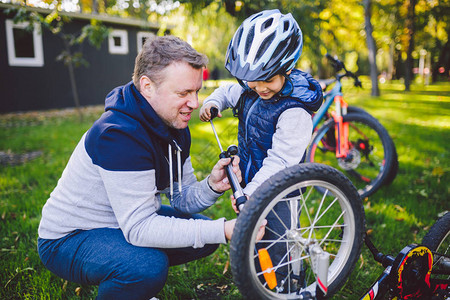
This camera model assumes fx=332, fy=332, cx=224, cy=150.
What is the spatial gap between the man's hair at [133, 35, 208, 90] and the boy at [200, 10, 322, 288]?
268 mm

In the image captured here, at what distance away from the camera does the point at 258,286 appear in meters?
1.39

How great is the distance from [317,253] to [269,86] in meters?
0.94

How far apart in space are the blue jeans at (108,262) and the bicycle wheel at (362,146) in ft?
8.64

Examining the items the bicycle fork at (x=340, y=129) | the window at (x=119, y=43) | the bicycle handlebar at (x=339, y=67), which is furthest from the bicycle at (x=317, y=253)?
the window at (x=119, y=43)

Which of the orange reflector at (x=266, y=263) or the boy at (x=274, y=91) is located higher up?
the boy at (x=274, y=91)

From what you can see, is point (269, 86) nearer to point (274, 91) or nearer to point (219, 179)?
point (274, 91)

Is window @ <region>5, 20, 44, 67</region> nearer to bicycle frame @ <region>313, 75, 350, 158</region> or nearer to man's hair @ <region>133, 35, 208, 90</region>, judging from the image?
bicycle frame @ <region>313, 75, 350, 158</region>

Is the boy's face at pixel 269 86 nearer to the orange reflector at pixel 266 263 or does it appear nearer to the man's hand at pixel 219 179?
the man's hand at pixel 219 179

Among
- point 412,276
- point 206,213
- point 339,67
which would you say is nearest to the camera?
point 412,276

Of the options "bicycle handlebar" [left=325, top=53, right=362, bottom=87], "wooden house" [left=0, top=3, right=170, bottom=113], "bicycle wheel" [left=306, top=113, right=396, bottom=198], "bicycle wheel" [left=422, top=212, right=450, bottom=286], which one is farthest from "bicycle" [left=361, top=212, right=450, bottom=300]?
"wooden house" [left=0, top=3, right=170, bottom=113]

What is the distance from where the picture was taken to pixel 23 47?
11.6 meters

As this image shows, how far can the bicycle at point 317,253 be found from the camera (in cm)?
130

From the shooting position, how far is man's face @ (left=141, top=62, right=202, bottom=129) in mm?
1756

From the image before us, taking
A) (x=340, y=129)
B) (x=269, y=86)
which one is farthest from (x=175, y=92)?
(x=340, y=129)
